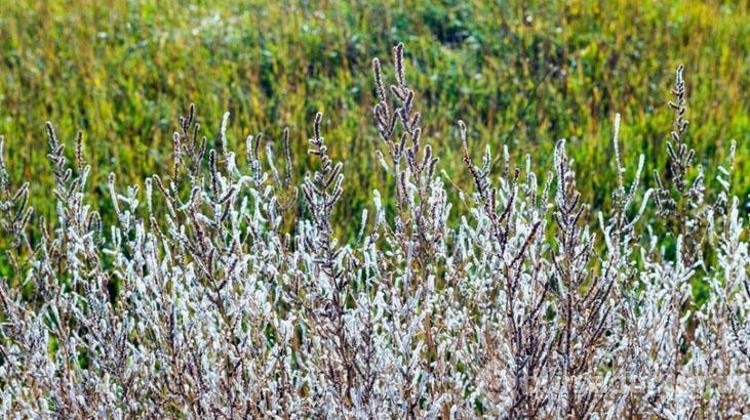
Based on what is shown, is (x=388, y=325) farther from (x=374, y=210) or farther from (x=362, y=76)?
(x=362, y=76)

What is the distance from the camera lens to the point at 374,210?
3957mm

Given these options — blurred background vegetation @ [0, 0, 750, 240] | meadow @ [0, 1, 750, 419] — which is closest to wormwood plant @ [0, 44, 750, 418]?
meadow @ [0, 1, 750, 419]

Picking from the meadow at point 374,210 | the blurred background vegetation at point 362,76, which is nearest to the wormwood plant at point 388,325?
the meadow at point 374,210

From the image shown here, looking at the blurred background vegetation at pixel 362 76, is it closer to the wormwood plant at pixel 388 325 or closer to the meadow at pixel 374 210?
the meadow at pixel 374 210

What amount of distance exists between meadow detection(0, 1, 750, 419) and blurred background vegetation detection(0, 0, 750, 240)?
19mm

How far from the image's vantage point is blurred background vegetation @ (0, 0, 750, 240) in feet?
14.7

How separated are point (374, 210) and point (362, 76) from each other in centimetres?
144

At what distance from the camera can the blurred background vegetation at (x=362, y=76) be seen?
4.48 metres

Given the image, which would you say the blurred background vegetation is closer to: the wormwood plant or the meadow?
the meadow

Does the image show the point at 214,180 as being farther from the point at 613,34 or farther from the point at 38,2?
the point at 38,2

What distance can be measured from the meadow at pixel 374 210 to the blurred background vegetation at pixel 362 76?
2 cm

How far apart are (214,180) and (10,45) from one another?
164 inches

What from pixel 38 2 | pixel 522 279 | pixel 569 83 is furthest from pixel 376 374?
pixel 38 2

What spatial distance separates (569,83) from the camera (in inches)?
199
